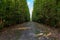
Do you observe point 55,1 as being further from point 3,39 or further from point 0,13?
point 3,39

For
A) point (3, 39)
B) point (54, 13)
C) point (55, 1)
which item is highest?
point (55, 1)

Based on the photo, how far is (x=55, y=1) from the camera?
952 centimetres

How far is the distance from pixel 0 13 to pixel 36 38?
10.3ft

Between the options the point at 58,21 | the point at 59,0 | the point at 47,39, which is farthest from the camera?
the point at 58,21

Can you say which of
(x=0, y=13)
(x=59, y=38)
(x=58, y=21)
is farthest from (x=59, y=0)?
(x=0, y=13)

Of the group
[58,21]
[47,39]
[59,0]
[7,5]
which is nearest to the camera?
[47,39]

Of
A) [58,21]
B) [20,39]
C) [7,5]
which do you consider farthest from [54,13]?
[20,39]

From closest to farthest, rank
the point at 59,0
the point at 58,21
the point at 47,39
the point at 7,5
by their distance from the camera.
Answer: the point at 47,39 → the point at 59,0 → the point at 58,21 → the point at 7,5

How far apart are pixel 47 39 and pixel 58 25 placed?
2965 mm

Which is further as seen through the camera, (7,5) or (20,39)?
(7,5)

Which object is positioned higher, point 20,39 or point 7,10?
point 7,10

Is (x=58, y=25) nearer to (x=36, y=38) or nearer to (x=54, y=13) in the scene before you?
(x=54, y=13)

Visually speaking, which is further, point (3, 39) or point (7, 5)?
point (7, 5)

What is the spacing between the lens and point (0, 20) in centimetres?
930
